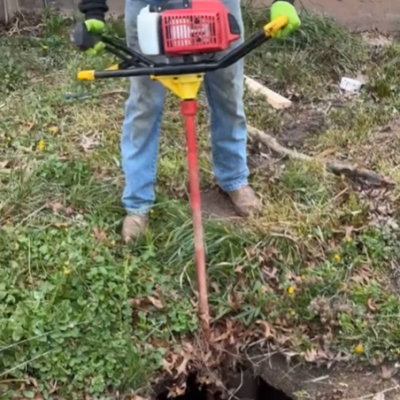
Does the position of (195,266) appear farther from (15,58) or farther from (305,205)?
(15,58)

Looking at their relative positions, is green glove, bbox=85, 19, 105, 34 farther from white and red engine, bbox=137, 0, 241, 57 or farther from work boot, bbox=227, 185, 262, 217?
work boot, bbox=227, 185, 262, 217

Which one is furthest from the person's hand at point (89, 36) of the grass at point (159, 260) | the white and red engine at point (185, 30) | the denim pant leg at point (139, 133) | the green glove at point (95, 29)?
the grass at point (159, 260)

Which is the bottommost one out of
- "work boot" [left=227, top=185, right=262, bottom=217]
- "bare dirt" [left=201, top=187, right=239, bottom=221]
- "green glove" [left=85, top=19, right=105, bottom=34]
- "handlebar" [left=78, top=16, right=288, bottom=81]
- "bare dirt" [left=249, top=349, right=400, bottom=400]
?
"bare dirt" [left=249, top=349, right=400, bottom=400]

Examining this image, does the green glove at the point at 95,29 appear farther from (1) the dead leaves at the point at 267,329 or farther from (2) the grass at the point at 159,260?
(1) the dead leaves at the point at 267,329

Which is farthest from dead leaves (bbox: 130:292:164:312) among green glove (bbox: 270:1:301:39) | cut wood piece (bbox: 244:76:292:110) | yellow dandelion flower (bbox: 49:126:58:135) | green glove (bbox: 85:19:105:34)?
cut wood piece (bbox: 244:76:292:110)

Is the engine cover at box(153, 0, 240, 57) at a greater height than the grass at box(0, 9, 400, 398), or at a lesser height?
greater

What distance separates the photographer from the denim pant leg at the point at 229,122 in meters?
3.43

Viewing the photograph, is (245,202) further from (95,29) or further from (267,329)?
(95,29)

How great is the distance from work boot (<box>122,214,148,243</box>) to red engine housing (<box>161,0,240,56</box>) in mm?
1040

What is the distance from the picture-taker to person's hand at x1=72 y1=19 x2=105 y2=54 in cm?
280

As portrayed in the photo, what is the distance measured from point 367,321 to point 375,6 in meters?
3.25

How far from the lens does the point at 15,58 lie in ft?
17.4

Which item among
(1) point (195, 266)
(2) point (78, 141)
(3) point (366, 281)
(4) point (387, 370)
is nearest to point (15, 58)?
(2) point (78, 141)

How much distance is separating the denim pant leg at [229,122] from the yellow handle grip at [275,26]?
1.75 ft
